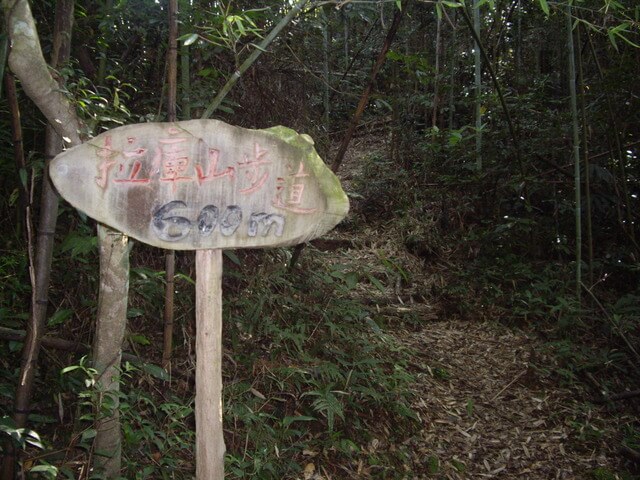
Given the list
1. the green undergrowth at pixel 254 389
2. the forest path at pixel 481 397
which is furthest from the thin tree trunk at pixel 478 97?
the green undergrowth at pixel 254 389

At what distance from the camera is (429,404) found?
12.3 ft

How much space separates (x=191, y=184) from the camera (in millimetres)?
1754

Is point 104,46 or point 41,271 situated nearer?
point 41,271

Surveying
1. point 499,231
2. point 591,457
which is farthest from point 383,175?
point 591,457

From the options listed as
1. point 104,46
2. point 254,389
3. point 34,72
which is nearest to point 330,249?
point 254,389

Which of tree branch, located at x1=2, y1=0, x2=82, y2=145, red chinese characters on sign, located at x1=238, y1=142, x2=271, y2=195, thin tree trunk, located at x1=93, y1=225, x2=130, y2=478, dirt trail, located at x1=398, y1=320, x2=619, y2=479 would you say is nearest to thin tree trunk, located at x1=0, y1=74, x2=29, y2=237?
tree branch, located at x1=2, y1=0, x2=82, y2=145

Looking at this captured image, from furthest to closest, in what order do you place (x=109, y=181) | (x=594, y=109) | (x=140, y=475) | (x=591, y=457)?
(x=594, y=109), (x=591, y=457), (x=140, y=475), (x=109, y=181)

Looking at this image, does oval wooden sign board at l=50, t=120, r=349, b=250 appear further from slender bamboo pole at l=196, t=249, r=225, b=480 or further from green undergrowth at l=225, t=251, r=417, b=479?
green undergrowth at l=225, t=251, r=417, b=479

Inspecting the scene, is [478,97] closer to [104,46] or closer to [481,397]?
[481,397]

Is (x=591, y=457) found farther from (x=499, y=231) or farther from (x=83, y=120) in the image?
(x=83, y=120)

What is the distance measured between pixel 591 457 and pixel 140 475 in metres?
2.77

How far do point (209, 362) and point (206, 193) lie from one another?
0.60 m

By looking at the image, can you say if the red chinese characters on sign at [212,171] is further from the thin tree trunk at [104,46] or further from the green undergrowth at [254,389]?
the thin tree trunk at [104,46]

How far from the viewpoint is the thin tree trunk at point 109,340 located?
1.98 meters
